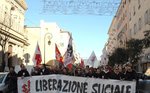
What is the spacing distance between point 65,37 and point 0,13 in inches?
3559

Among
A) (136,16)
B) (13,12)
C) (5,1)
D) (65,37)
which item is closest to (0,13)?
(5,1)

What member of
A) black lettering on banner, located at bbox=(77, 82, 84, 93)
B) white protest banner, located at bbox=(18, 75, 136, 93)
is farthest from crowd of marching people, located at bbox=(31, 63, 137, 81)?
black lettering on banner, located at bbox=(77, 82, 84, 93)

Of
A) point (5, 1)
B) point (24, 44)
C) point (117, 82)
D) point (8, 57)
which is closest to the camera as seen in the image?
point (117, 82)

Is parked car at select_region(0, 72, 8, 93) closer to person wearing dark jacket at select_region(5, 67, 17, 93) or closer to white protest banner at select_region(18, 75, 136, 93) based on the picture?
person wearing dark jacket at select_region(5, 67, 17, 93)

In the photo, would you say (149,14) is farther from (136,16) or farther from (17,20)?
(17,20)

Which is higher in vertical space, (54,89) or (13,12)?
(13,12)

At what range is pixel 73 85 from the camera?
17953 mm

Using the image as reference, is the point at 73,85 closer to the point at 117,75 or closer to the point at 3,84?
the point at 117,75

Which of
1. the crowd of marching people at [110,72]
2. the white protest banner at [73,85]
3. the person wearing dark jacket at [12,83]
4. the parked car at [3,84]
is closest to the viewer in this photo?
the white protest banner at [73,85]

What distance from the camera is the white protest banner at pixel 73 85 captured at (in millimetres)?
17234

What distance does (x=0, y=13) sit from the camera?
5634cm

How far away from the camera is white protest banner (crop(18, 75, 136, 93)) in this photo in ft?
56.5

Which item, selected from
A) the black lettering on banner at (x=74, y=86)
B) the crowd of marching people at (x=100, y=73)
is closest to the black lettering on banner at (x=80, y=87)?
the black lettering on banner at (x=74, y=86)

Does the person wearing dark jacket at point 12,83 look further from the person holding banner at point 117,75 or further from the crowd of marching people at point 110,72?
the person holding banner at point 117,75
